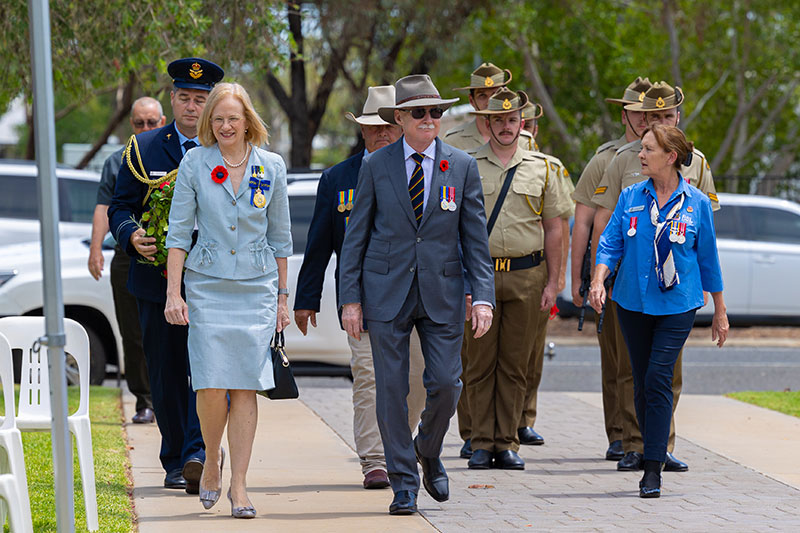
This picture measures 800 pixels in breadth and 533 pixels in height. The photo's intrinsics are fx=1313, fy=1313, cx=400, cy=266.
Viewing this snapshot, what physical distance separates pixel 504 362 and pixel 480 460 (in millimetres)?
593

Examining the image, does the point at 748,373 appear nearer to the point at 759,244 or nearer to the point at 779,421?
the point at 759,244

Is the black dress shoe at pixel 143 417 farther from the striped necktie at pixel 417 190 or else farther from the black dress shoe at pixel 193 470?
the striped necktie at pixel 417 190

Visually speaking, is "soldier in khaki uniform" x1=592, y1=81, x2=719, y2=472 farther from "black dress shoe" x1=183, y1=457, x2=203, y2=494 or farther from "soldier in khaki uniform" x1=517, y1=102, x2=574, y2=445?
"black dress shoe" x1=183, y1=457, x2=203, y2=494

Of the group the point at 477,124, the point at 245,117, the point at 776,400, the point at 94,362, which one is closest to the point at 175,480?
the point at 245,117

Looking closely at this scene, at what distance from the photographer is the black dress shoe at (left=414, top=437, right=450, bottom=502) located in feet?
21.0

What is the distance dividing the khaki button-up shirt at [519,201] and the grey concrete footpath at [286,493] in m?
1.61

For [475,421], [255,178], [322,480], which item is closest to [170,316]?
[255,178]

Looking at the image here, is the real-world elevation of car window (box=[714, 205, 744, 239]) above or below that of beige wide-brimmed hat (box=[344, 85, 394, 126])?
below

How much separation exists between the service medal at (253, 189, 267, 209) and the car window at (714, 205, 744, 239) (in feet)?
37.7

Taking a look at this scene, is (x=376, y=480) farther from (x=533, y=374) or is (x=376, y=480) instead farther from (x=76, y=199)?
(x=76, y=199)

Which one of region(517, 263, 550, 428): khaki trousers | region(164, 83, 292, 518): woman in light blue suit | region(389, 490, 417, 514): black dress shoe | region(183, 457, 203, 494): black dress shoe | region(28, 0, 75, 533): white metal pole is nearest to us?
region(28, 0, 75, 533): white metal pole

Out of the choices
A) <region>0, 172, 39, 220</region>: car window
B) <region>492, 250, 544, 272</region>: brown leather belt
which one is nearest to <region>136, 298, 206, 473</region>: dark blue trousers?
<region>492, 250, 544, 272</region>: brown leather belt

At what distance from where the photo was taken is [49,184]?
13.7 feet

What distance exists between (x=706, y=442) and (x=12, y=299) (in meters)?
5.80
